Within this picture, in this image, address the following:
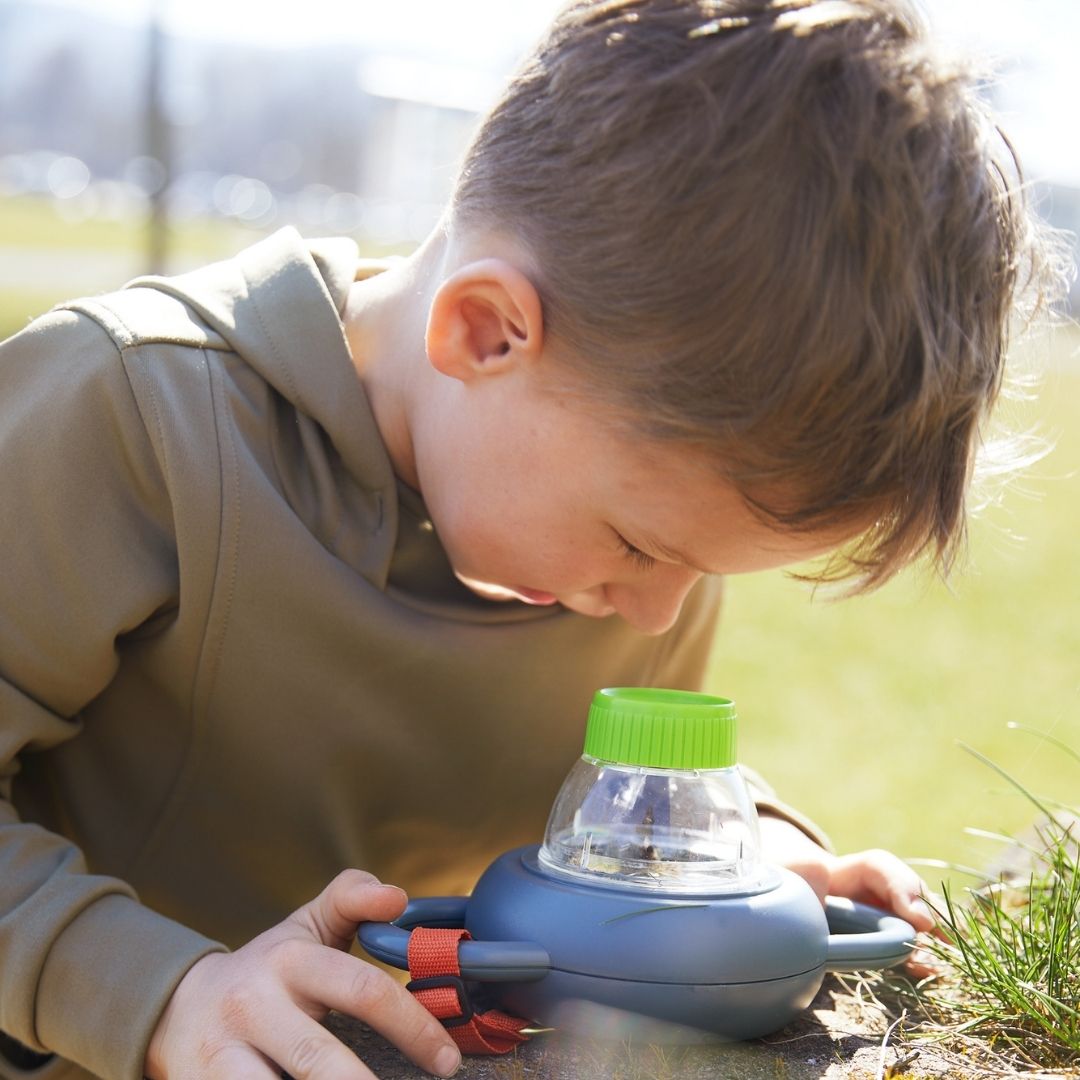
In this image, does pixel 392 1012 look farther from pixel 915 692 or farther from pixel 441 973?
pixel 915 692

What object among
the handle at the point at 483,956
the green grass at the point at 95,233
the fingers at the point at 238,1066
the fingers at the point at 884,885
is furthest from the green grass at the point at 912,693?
the green grass at the point at 95,233

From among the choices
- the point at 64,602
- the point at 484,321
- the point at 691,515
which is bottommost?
the point at 64,602

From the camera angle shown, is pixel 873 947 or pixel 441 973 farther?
pixel 873 947

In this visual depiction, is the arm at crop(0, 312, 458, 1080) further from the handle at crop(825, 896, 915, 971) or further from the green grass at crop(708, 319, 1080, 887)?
the green grass at crop(708, 319, 1080, 887)

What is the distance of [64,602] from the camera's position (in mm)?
1210

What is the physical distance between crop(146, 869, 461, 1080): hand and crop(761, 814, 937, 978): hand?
0.43 metres

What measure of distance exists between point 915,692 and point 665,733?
3.73 metres

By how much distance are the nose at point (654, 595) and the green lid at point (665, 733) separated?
0.22 m

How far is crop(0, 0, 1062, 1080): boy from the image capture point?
1.05 metres

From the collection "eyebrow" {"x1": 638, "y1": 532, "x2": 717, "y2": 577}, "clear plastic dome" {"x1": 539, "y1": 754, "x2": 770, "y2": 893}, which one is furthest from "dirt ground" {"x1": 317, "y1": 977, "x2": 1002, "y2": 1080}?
"eyebrow" {"x1": 638, "y1": 532, "x2": 717, "y2": 577}

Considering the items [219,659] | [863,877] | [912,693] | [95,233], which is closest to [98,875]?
[219,659]

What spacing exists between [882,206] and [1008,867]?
3.13 feet

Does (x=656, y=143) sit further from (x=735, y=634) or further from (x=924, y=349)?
(x=735, y=634)

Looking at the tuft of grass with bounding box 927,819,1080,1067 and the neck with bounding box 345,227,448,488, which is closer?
the tuft of grass with bounding box 927,819,1080,1067
